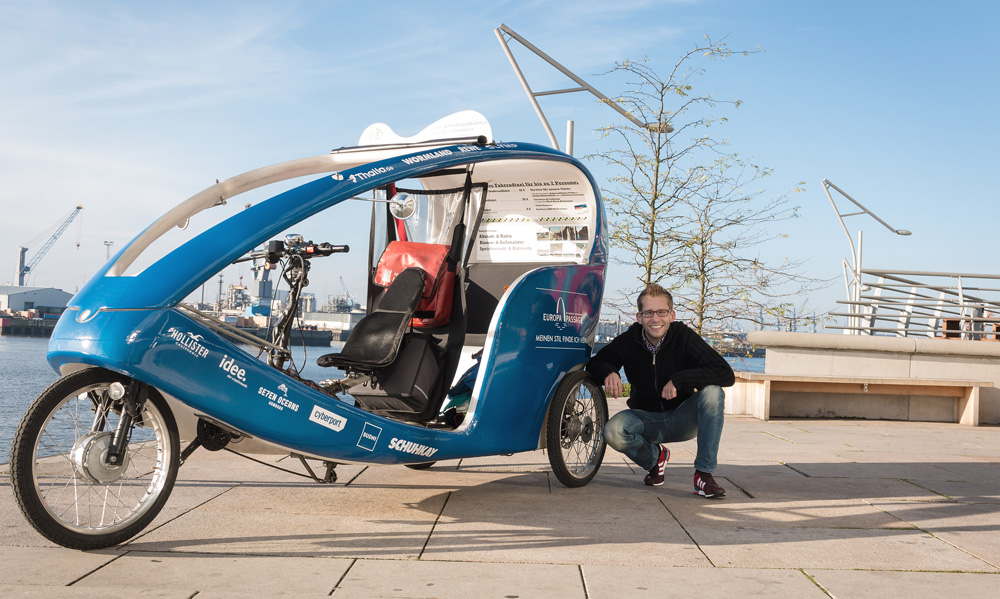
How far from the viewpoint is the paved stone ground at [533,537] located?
10.4 ft

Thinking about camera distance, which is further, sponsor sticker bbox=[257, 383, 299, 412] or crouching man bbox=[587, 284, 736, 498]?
crouching man bbox=[587, 284, 736, 498]

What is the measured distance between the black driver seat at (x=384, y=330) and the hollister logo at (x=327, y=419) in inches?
21.2

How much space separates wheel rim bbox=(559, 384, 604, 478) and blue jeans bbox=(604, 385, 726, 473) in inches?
6.9

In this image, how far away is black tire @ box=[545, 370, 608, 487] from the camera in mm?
5223

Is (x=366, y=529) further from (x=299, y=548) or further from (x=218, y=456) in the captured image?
(x=218, y=456)

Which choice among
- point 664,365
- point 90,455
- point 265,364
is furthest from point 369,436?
point 664,365

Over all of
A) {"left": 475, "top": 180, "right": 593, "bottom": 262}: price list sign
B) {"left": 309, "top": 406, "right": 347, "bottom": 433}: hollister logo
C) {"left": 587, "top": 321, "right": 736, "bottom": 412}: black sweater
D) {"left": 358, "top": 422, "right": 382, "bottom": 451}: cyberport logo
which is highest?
{"left": 475, "top": 180, "right": 593, "bottom": 262}: price list sign

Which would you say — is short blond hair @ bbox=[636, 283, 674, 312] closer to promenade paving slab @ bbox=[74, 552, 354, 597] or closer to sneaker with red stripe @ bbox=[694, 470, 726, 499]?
sneaker with red stripe @ bbox=[694, 470, 726, 499]

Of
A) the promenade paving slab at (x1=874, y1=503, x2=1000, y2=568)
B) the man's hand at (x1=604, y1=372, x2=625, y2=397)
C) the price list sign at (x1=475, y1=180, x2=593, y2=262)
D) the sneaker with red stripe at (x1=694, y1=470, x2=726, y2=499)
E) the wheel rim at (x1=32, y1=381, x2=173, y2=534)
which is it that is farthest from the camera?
the price list sign at (x1=475, y1=180, x2=593, y2=262)

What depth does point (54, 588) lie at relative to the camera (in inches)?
116

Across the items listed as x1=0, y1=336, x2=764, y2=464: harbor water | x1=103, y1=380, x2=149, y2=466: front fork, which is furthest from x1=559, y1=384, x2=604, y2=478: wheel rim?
x1=103, y1=380, x2=149, y2=466: front fork

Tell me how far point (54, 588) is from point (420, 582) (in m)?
1.26

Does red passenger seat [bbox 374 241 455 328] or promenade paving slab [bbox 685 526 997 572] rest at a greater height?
red passenger seat [bbox 374 241 455 328]

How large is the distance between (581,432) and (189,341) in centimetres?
280
